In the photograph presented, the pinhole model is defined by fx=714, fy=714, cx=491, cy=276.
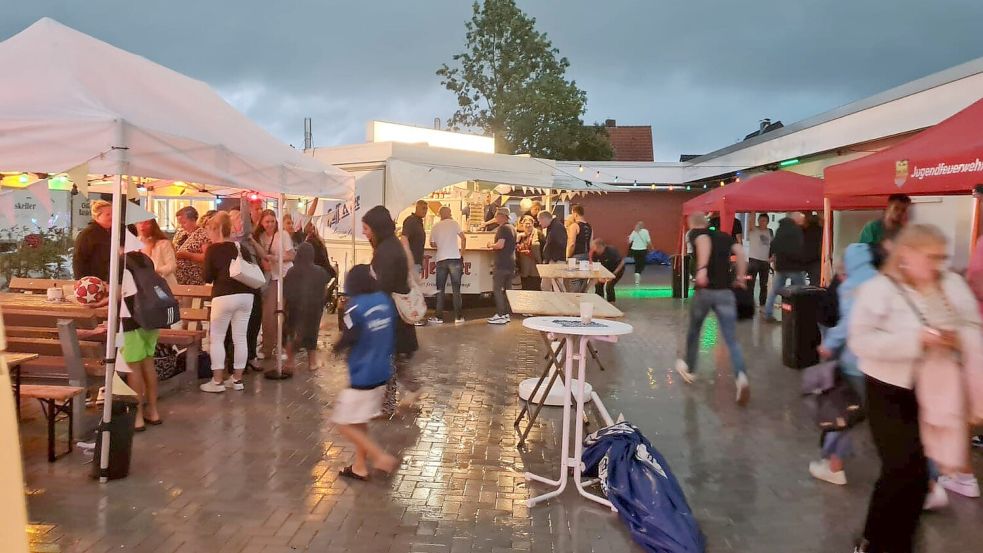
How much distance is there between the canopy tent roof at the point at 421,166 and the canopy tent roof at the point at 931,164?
6.57 m

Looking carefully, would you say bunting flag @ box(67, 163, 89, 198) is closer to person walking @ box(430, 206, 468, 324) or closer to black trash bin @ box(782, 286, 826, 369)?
person walking @ box(430, 206, 468, 324)

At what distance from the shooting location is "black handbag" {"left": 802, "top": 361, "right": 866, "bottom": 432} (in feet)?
14.3

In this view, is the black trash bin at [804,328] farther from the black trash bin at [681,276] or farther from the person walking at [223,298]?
the black trash bin at [681,276]

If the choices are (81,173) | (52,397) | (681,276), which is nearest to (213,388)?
(52,397)

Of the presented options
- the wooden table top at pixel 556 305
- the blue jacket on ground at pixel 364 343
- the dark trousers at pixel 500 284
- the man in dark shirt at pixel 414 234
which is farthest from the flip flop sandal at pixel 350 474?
the dark trousers at pixel 500 284

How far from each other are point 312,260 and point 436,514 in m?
4.30

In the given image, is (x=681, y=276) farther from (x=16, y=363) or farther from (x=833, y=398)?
(x=16, y=363)

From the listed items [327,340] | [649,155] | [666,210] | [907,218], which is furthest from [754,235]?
[649,155]

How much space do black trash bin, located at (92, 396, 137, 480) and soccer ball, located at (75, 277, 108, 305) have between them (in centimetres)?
187

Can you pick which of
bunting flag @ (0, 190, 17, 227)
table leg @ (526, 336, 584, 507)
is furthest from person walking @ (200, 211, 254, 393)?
table leg @ (526, 336, 584, 507)

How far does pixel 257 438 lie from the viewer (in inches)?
220

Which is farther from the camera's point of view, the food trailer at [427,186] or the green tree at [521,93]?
the green tree at [521,93]

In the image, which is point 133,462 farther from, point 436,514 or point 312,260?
point 312,260

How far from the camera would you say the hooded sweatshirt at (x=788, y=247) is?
10898 mm
